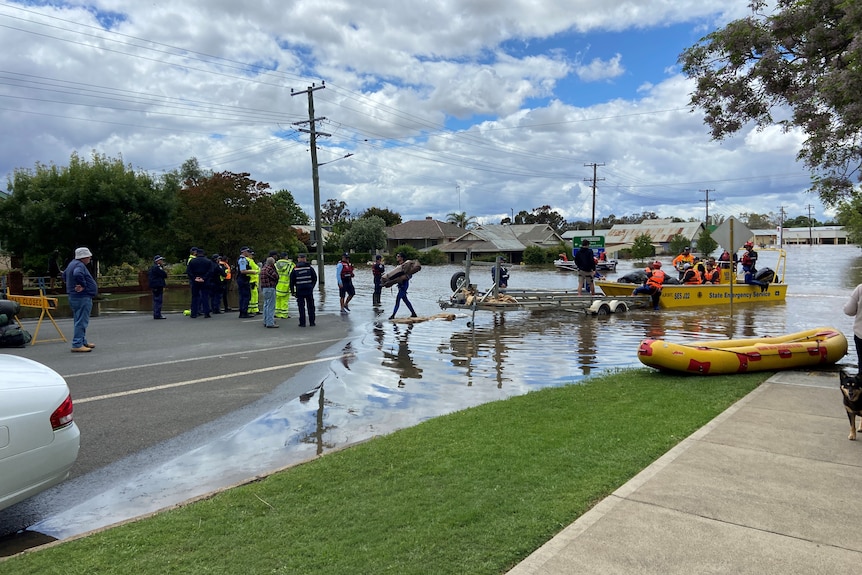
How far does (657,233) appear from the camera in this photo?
391 feet

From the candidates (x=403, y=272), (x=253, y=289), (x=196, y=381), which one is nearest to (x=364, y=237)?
(x=253, y=289)

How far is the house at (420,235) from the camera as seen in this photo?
99875 mm

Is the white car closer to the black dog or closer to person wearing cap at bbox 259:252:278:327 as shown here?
the black dog

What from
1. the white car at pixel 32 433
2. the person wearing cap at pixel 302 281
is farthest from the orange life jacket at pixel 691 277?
the white car at pixel 32 433

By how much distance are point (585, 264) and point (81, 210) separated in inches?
912

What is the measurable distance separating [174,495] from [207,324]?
36.7 ft

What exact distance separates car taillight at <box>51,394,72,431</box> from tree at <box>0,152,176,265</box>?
26598 mm

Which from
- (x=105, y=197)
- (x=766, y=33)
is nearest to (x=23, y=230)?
(x=105, y=197)

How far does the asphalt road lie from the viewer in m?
5.96

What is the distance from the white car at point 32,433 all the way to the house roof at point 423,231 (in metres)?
94.9

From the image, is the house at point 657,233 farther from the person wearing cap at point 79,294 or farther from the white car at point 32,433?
the white car at point 32,433

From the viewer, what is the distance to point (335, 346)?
504 inches

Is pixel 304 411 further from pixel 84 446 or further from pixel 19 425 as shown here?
pixel 19 425

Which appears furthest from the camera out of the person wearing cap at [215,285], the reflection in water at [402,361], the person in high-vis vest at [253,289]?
the person wearing cap at [215,285]
